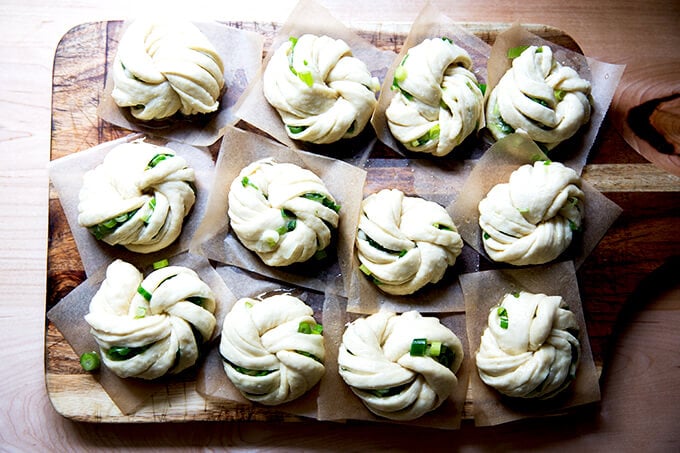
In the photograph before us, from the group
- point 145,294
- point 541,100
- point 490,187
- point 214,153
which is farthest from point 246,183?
point 541,100

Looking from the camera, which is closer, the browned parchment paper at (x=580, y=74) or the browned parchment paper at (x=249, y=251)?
the browned parchment paper at (x=249, y=251)

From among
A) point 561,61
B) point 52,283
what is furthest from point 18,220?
point 561,61

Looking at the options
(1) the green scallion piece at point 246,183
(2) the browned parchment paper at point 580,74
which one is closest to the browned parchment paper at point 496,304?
(2) the browned parchment paper at point 580,74

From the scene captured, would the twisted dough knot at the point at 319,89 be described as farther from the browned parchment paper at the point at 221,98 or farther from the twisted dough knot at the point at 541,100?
the twisted dough knot at the point at 541,100

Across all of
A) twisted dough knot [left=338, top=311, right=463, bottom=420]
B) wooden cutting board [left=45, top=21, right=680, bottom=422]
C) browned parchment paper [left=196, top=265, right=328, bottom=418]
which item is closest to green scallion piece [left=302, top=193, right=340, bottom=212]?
wooden cutting board [left=45, top=21, right=680, bottom=422]

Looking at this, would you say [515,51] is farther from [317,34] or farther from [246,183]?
[246,183]

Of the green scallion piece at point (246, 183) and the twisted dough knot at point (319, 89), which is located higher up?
the twisted dough knot at point (319, 89)
